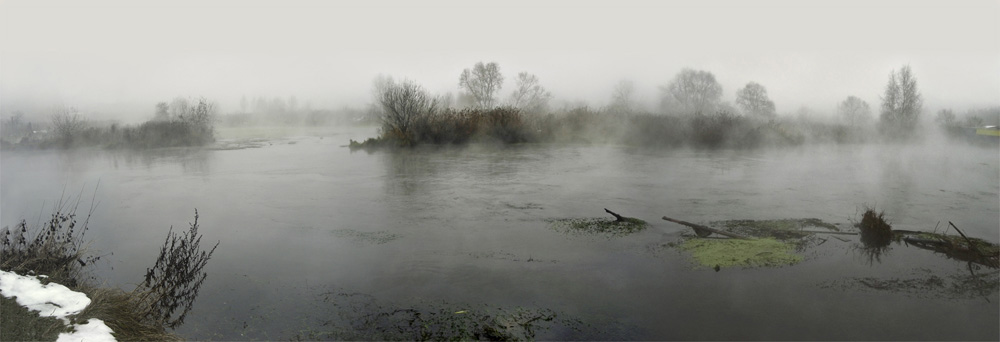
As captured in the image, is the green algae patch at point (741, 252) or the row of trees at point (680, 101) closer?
the green algae patch at point (741, 252)

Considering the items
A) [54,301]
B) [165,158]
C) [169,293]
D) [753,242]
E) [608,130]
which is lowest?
[169,293]

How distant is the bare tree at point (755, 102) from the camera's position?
33.0 m

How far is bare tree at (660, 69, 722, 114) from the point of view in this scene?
37375mm

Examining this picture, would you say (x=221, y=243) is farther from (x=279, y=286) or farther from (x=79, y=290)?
(x=79, y=290)

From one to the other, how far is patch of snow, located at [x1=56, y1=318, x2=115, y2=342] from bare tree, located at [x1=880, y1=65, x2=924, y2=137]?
41019mm

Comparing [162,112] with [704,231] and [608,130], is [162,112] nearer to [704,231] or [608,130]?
[608,130]

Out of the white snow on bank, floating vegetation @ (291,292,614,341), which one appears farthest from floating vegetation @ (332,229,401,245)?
the white snow on bank

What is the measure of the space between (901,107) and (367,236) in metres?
40.0

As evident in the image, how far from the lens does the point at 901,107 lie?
37281mm

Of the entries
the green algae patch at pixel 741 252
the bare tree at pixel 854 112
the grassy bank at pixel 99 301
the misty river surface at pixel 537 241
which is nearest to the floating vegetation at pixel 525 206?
the misty river surface at pixel 537 241

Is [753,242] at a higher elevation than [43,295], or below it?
below

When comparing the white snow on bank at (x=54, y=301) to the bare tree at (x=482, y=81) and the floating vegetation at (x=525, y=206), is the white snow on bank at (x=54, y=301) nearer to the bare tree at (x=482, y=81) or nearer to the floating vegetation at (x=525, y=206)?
the floating vegetation at (x=525, y=206)

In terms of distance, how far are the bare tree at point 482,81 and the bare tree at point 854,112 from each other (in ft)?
74.3

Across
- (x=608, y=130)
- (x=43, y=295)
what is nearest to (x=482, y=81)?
(x=608, y=130)
